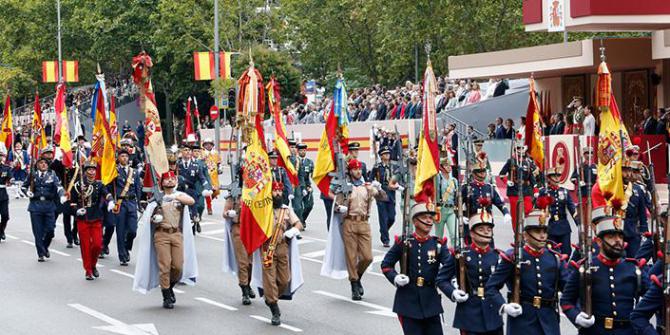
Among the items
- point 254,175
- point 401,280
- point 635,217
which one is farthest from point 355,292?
point 401,280

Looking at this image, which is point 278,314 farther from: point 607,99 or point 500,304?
point 607,99

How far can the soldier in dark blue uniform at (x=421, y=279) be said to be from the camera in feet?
37.5

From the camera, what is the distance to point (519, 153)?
75.4 feet

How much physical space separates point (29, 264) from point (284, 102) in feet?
139

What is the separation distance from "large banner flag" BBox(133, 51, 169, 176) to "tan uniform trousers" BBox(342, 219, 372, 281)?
→ 8.60 ft

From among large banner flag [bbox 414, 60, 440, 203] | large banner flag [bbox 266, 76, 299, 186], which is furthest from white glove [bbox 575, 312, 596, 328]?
large banner flag [bbox 266, 76, 299, 186]

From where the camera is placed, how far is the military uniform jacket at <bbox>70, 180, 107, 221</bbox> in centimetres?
1983

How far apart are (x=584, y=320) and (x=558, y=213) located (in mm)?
7846

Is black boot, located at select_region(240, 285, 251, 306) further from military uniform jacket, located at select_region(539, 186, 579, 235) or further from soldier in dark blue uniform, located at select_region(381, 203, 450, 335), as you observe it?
soldier in dark blue uniform, located at select_region(381, 203, 450, 335)

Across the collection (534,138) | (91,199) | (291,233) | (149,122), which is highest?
(149,122)

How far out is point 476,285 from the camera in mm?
10984

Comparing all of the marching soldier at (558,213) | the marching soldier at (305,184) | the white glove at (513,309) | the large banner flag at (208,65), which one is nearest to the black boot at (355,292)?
the marching soldier at (558,213)

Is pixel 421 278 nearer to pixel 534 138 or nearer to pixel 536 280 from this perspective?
pixel 536 280

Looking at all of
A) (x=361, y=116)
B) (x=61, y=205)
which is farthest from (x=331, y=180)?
(x=361, y=116)
